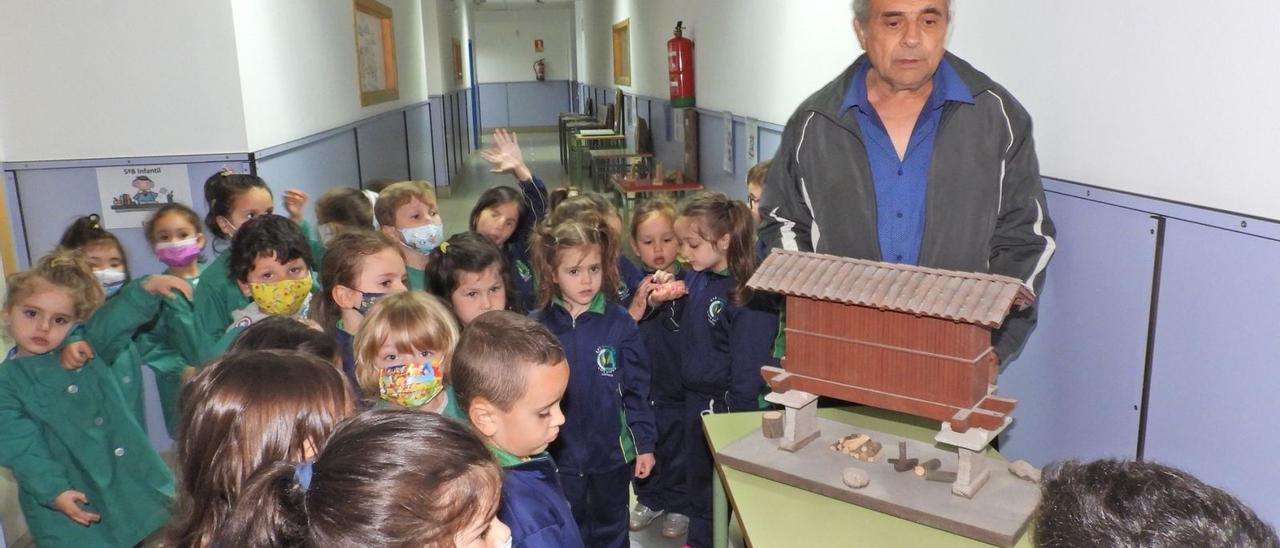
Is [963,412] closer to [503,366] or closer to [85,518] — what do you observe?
[503,366]

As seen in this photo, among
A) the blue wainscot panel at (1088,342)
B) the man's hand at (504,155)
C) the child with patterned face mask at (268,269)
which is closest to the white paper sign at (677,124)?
the man's hand at (504,155)

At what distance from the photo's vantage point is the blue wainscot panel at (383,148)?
6977 mm

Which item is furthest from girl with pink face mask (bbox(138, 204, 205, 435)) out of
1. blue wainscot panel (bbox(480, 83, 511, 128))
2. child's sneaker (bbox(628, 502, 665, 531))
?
blue wainscot panel (bbox(480, 83, 511, 128))

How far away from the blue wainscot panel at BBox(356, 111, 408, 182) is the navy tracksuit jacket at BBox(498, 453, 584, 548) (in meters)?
5.52

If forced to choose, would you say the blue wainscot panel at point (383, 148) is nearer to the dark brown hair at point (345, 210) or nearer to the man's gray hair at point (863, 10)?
the dark brown hair at point (345, 210)

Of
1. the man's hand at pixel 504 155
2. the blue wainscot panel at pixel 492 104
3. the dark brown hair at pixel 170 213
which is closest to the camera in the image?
the dark brown hair at pixel 170 213

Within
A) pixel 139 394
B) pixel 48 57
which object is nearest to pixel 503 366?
pixel 139 394

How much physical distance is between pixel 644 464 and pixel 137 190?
2.77 meters

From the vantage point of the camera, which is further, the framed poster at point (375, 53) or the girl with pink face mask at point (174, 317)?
the framed poster at point (375, 53)

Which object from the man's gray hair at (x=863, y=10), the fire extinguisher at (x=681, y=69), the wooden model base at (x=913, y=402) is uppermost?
the fire extinguisher at (x=681, y=69)

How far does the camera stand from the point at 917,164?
1.95 metres

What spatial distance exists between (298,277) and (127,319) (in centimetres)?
54

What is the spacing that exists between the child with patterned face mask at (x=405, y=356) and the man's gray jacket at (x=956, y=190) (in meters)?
0.95

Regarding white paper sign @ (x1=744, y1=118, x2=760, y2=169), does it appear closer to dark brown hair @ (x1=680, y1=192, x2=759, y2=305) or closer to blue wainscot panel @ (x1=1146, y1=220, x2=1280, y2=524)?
dark brown hair @ (x1=680, y1=192, x2=759, y2=305)
